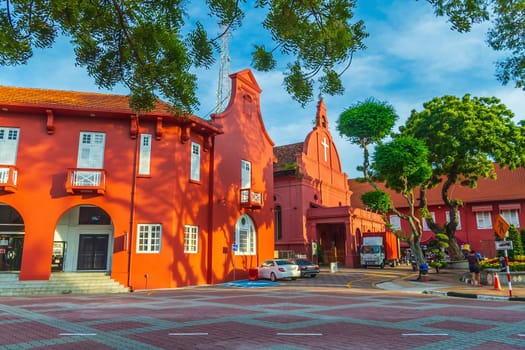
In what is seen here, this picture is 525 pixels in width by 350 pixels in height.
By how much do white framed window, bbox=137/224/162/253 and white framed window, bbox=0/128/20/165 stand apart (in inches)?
280

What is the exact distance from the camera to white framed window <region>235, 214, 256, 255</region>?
26.0 m

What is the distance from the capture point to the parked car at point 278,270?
80.9 ft

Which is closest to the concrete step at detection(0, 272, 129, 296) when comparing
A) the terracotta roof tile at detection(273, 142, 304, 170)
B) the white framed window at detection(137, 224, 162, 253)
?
the white framed window at detection(137, 224, 162, 253)

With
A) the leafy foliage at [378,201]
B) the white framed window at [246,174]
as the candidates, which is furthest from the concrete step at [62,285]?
the leafy foliage at [378,201]

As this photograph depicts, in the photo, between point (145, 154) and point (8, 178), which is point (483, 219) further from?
point (8, 178)

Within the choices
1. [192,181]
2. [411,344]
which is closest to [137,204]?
[192,181]

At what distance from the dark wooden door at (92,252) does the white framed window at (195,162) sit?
232 inches

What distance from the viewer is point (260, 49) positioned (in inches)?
257

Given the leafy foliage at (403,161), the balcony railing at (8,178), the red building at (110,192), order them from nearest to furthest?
the balcony railing at (8,178)
the red building at (110,192)
the leafy foliage at (403,161)

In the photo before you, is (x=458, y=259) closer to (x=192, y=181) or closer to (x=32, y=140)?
(x=192, y=181)

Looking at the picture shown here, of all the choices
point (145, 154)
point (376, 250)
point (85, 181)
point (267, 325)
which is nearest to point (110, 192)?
point (85, 181)

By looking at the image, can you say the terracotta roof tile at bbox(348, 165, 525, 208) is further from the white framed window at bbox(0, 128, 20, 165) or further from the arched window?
the white framed window at bbox(0, 128, 20, 165)

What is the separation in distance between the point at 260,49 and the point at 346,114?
2226 cm

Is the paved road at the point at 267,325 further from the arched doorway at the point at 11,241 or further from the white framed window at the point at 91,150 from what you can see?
the arched doorway at the point at 11,241
